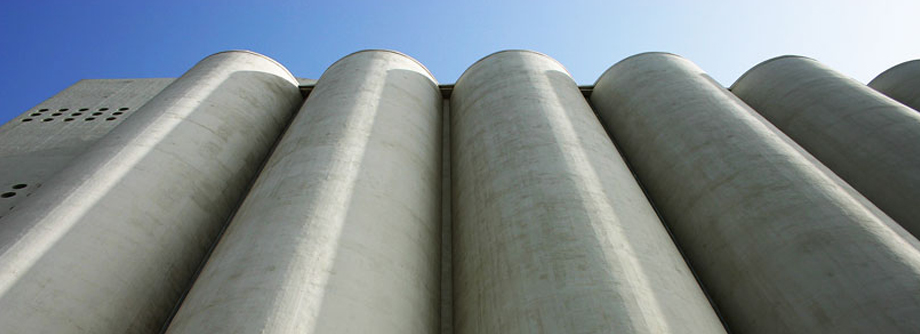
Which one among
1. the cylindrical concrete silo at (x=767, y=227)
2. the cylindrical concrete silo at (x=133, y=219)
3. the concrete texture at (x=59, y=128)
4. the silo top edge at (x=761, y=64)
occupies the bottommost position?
the concrete texture at (x=59, y=128)

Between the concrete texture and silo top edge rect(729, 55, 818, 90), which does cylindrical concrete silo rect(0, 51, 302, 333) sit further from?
silo top edge rect(729, 55, 818, 90)

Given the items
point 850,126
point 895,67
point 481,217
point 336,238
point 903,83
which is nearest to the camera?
point 336,238

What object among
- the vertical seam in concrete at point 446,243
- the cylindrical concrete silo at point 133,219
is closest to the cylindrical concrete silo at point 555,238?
the vertical seam in concrete at point 446,243

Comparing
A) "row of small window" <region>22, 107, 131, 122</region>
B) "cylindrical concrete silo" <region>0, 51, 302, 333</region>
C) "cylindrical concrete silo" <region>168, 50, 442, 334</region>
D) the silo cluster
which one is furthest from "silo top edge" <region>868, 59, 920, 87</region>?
"row of small window" <region>22, 107, 131, 122</region>

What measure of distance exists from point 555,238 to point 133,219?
6.67 metres

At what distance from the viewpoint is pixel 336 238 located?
6305mm

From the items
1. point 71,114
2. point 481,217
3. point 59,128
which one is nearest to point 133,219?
point 481,217

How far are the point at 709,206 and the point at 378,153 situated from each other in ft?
19.5

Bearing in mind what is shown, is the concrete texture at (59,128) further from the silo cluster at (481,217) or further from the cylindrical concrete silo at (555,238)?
the cylindrical concrete silo at (555,238)

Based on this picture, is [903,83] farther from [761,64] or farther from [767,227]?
[767,227]

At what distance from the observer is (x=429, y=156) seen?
1027cm

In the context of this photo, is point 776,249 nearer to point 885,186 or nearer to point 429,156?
point 885,186

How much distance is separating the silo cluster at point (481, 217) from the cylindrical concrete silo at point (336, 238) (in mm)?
34

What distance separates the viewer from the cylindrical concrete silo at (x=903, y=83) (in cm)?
1336
